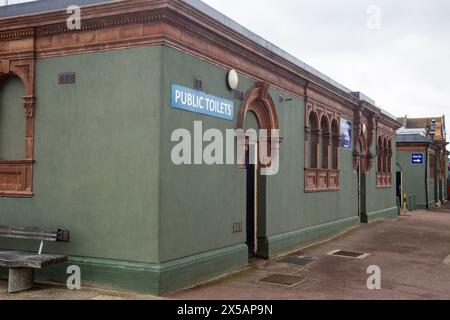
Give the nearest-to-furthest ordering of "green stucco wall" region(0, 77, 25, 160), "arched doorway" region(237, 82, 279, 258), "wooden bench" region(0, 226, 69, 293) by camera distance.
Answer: "wooden bench" region(0, 226, 69, 293), "green stucco wall" region(0, 77, 25, 160), "arched doorway" region(237, 82, 279, 258)

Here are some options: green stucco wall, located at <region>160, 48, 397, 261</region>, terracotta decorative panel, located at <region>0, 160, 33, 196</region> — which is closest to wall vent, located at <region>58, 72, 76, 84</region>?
terracotta decorative panel, located at <region>0, 160, 33, 196</region>

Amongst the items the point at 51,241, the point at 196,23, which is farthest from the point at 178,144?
the point at 51,241

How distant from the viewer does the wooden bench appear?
7.22m

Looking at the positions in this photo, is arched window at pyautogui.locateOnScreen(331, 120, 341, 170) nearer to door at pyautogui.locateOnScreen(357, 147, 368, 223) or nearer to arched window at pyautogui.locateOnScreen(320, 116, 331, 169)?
arched window at pyautogui.locateOnScreen(320, 116, 331, 169)

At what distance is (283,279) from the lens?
8914 mm

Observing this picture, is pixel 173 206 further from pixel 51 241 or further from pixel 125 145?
pixel 51 241

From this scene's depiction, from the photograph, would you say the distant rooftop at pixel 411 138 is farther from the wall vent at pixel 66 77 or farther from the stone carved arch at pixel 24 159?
the stone carved arch at pixel 24 159

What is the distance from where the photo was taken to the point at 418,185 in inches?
1235

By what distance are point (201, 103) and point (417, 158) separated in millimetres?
26035

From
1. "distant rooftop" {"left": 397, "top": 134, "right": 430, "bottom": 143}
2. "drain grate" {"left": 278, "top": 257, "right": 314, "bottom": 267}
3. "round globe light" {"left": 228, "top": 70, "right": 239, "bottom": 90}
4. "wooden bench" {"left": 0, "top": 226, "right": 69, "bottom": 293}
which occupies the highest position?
"distant rooftop" {"left": 397, "top": 134, "right": 430, "bottom": 143}

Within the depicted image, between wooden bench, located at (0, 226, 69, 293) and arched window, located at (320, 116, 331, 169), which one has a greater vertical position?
arched window, located at (320, 116, 331, 169)

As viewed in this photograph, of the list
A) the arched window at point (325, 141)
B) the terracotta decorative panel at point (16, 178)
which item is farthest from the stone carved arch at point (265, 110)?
the terracotta decorative panel at point (16, 178)

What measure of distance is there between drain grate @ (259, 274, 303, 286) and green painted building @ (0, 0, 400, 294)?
84cm

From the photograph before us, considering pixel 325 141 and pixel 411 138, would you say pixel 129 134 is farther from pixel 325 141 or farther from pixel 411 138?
pixel 411 138
